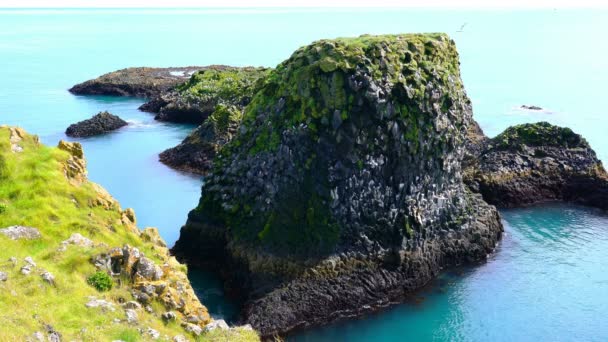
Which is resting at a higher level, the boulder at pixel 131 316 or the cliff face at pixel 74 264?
the cliff face at pixel 74 264

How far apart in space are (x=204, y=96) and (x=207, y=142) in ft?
87.5

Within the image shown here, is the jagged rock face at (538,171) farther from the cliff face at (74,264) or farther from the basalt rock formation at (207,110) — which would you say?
the cliff face at (74,264)

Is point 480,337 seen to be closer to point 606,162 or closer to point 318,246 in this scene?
point 318,246

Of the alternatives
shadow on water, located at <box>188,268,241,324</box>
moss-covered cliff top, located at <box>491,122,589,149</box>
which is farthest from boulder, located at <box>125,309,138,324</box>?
moss-covered cliff top, located at <box>491,122,589,149</box>

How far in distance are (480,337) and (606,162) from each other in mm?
47130

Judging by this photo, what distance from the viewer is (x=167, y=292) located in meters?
29.8

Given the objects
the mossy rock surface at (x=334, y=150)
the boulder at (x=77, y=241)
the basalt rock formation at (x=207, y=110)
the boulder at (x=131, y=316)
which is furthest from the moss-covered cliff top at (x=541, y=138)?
the boulder at (x=131, y=316)

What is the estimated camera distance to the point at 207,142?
72188mm

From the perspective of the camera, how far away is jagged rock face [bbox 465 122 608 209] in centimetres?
6122

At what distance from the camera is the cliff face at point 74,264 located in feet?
79.8

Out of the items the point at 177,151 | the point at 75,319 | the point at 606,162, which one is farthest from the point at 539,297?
the point at 177,151

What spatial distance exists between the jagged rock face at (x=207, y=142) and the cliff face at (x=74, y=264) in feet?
107

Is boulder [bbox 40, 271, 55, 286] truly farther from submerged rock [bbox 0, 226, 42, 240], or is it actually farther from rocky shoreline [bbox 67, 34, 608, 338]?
rocky shoreline [bbox 67, 34, 608, 338]

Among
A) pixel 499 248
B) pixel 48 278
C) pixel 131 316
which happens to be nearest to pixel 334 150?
pixel 499 248
